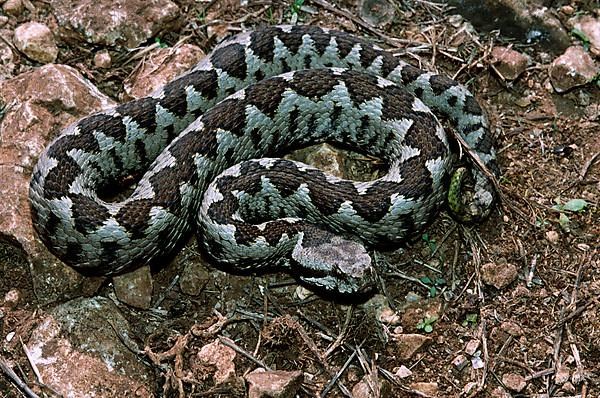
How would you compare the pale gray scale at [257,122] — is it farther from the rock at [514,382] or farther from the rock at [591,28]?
the rock at [591,28]

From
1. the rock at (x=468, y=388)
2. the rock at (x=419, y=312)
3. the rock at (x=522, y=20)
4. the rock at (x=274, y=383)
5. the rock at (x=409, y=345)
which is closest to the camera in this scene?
the rock at (x=274, y=383)

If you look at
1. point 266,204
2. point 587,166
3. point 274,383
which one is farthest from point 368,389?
point 587,166

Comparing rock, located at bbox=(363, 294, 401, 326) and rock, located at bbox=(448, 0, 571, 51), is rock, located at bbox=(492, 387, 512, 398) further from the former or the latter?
rock, located at bbox=(448, 0, 571, 51)

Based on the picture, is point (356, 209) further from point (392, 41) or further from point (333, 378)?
point (392, 41)

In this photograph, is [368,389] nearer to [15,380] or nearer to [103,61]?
[15,380]

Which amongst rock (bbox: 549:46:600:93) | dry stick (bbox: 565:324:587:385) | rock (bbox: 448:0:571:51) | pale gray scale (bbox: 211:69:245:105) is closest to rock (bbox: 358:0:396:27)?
rock (bbox: 448:0:571:51)

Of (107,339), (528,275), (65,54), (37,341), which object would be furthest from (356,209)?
(65,54)

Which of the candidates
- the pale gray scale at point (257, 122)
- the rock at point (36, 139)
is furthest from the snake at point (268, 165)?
the rock at point (36, 139)
